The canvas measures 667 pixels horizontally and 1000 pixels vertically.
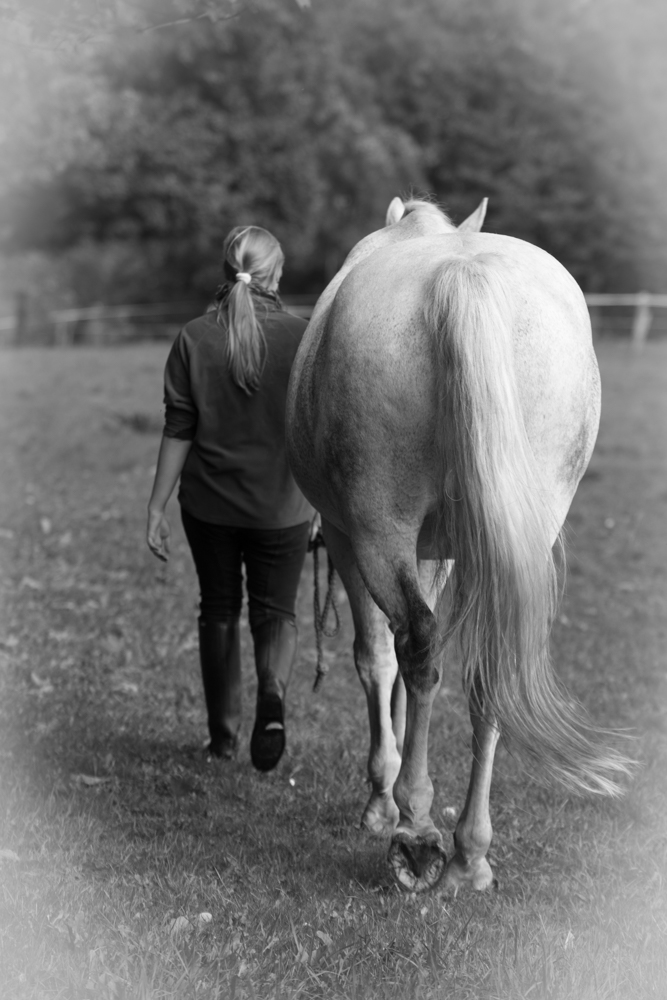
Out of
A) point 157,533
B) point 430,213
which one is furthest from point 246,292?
point 157,533

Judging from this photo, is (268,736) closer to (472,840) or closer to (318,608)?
(318,608)

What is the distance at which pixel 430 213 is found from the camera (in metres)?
3.39

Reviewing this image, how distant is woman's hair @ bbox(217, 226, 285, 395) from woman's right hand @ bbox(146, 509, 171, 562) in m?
0.58

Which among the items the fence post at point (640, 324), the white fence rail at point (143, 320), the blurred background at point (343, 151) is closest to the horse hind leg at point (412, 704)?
the fence post at point (640, 324)

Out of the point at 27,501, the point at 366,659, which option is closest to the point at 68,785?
the point at 366,659

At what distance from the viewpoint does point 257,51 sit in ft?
80.0

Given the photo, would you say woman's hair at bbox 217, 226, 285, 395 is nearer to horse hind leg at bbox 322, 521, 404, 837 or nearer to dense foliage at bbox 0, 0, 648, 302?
horse hind leg at bbox 322, 521, 404, 837

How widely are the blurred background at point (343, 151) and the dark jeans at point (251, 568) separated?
63.8 ft

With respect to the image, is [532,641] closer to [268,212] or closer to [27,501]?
[27,501]

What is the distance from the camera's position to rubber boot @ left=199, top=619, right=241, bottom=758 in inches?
163

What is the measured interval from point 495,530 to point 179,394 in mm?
1689

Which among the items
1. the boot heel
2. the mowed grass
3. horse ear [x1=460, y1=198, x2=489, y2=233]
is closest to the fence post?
the mowed grass

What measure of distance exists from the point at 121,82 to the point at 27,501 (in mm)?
17794

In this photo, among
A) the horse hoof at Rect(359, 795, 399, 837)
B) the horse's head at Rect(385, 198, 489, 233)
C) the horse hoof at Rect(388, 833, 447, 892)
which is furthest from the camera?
Result: the horse hoof at Rect(359, 795, 399, 837)
